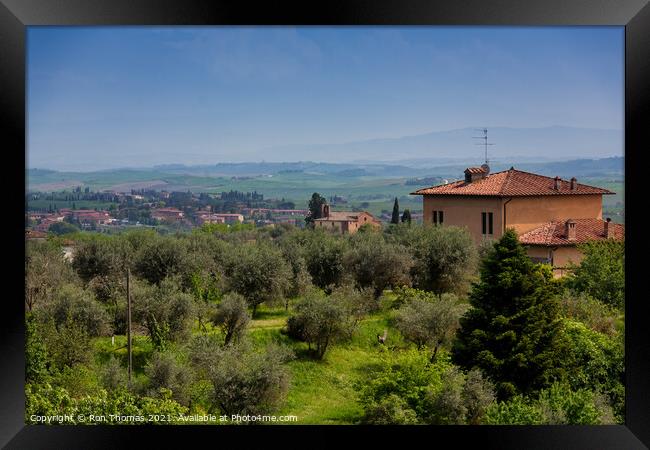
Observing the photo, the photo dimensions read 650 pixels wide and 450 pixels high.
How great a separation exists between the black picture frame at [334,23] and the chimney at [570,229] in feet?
9.24

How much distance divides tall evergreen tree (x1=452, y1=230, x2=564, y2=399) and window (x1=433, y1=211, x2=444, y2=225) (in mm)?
1051

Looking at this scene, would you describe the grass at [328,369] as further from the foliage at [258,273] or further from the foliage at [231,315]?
the foliage at [258,273]

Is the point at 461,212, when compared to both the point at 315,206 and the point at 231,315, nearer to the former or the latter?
the point at 315,206

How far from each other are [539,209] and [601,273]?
3.27ft

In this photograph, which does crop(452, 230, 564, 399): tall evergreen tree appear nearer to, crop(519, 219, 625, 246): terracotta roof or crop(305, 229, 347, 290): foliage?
crop(519, 219, 625, 246): terracotta roof

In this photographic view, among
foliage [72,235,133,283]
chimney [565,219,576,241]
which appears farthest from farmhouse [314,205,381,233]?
foliage [72,235,133,283]

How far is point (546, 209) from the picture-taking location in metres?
7.04

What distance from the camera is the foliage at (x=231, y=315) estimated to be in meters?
7.94

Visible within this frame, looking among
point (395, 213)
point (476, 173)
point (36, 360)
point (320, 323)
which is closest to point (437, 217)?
point (395, 213)

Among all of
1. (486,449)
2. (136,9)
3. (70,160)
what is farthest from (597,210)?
(70,160)

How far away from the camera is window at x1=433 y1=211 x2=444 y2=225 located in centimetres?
803

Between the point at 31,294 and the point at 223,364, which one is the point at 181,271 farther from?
the point at 223,364

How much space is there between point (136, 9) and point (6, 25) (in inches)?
34.4

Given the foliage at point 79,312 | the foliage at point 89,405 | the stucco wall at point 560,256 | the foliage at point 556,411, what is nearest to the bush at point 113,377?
the foliage at point 89,405
